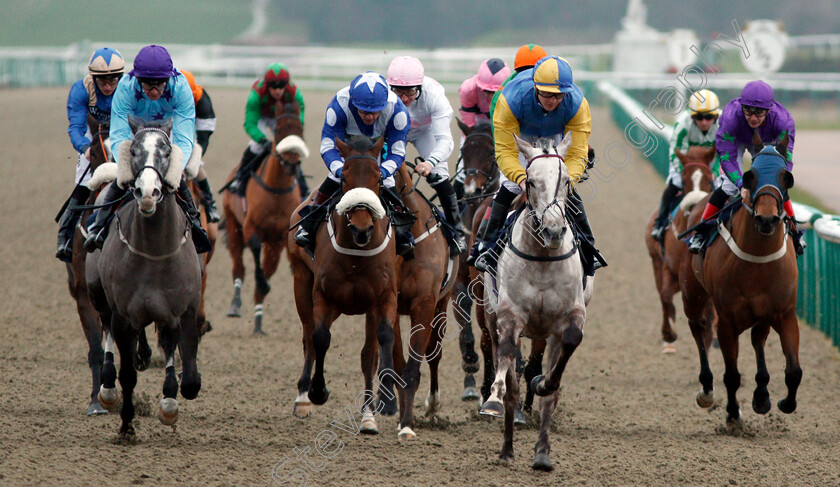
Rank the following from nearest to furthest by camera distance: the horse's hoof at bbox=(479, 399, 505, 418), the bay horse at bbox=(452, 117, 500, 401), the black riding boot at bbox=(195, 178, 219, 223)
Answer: the horse's hoof at bbox=(479, 399, 505, 418) < the bay horse at bbox=(452, 117, 500, 401) < the black riding boot at bbox=(195, 178, 219, 223)

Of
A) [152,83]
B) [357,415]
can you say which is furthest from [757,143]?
[152,83]

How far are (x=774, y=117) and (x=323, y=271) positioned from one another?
3276 millimetres

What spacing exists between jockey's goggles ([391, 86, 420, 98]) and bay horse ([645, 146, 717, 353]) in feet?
8.15

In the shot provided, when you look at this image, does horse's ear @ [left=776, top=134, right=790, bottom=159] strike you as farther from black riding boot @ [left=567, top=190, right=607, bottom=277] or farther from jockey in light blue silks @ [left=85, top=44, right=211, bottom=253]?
jockey in light blue silks @ [left=85, top=44, right=211, bottom=253]

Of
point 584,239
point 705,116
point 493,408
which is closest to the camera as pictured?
point 493,408

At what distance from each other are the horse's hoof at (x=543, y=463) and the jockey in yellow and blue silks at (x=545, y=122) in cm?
117

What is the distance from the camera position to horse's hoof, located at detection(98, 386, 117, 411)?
22.3ft

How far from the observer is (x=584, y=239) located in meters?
6.56

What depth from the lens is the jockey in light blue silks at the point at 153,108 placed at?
261 inches

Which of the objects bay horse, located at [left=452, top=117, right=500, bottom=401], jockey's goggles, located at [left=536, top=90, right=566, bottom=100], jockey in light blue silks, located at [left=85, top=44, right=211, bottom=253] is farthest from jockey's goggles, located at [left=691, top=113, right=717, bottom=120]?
jockey in light blue silks, located at [left=85, top=44, right=211, bottom=253]

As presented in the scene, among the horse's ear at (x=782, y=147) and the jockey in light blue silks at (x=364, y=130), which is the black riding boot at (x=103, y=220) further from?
the horse's ear at (x=782, y=147)

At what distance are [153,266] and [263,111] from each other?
467cm

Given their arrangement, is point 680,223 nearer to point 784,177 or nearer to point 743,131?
point 743,131

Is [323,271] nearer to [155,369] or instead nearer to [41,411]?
[41,411]
